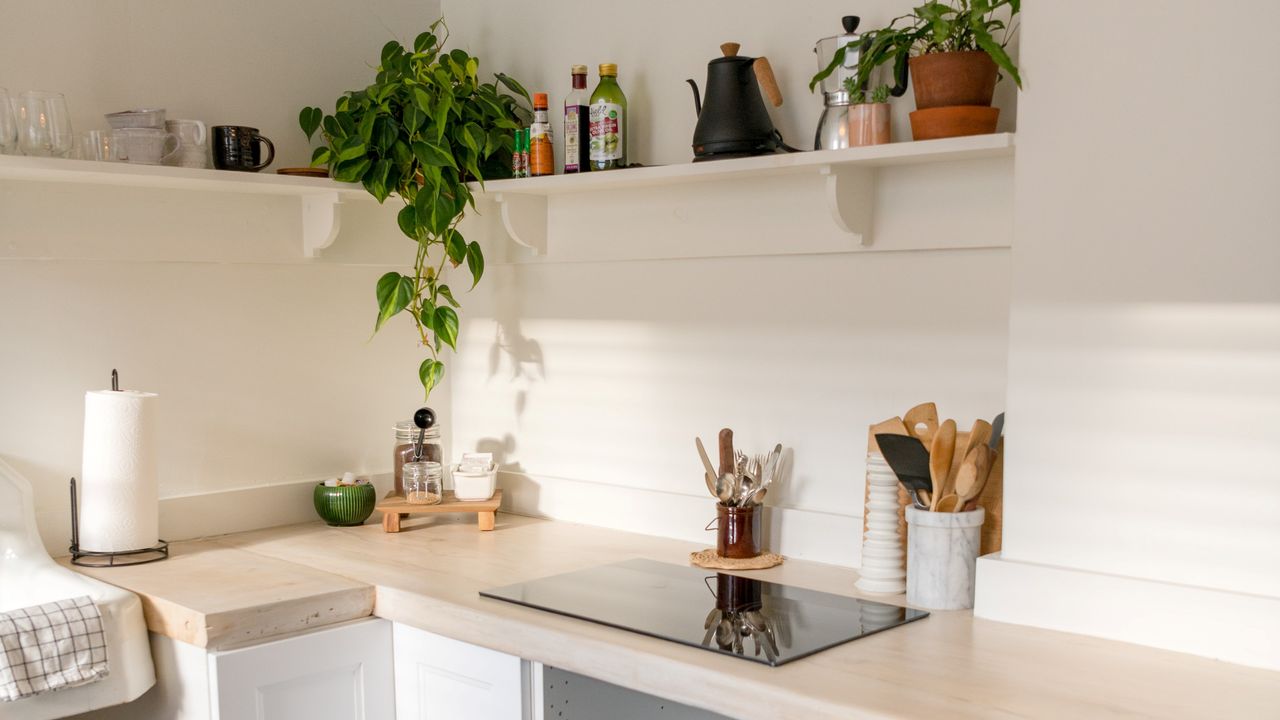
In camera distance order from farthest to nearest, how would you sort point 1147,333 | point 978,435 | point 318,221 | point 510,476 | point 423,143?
1. point 510,476
2. point 318,221
3. point 423,143
4. point 978,435
5. point 1147,333

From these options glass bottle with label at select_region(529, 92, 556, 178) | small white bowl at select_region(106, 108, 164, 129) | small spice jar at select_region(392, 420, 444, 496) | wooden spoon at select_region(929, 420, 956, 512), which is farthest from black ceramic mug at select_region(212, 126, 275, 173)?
wooden spoon at select_region(929, 420, 956, 512)

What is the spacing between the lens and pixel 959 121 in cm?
172

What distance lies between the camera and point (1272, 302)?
1.41 metres

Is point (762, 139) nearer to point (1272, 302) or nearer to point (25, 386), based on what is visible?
point (1272, 302)

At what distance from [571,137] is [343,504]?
2.89 feet

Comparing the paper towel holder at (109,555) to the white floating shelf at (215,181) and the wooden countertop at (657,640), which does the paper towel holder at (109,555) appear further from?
the white floating shelf at (215,181)

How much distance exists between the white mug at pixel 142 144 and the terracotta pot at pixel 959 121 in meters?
1.34

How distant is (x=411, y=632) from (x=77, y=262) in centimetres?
95

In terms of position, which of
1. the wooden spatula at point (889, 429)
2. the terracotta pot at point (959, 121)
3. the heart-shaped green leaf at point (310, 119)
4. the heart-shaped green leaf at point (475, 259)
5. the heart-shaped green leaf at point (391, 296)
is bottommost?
the wooden spatula at point (889, 429)

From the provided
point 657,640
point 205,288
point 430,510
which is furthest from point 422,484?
point 657,640

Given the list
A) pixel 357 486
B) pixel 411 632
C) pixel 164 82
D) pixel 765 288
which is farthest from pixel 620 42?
pixel 411 632

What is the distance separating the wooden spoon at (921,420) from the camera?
1.85 m

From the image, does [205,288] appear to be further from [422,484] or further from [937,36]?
[937,36]

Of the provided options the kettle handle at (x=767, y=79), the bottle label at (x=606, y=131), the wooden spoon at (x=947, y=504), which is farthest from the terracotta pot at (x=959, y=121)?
the bottle label at (x=606, y=131)
